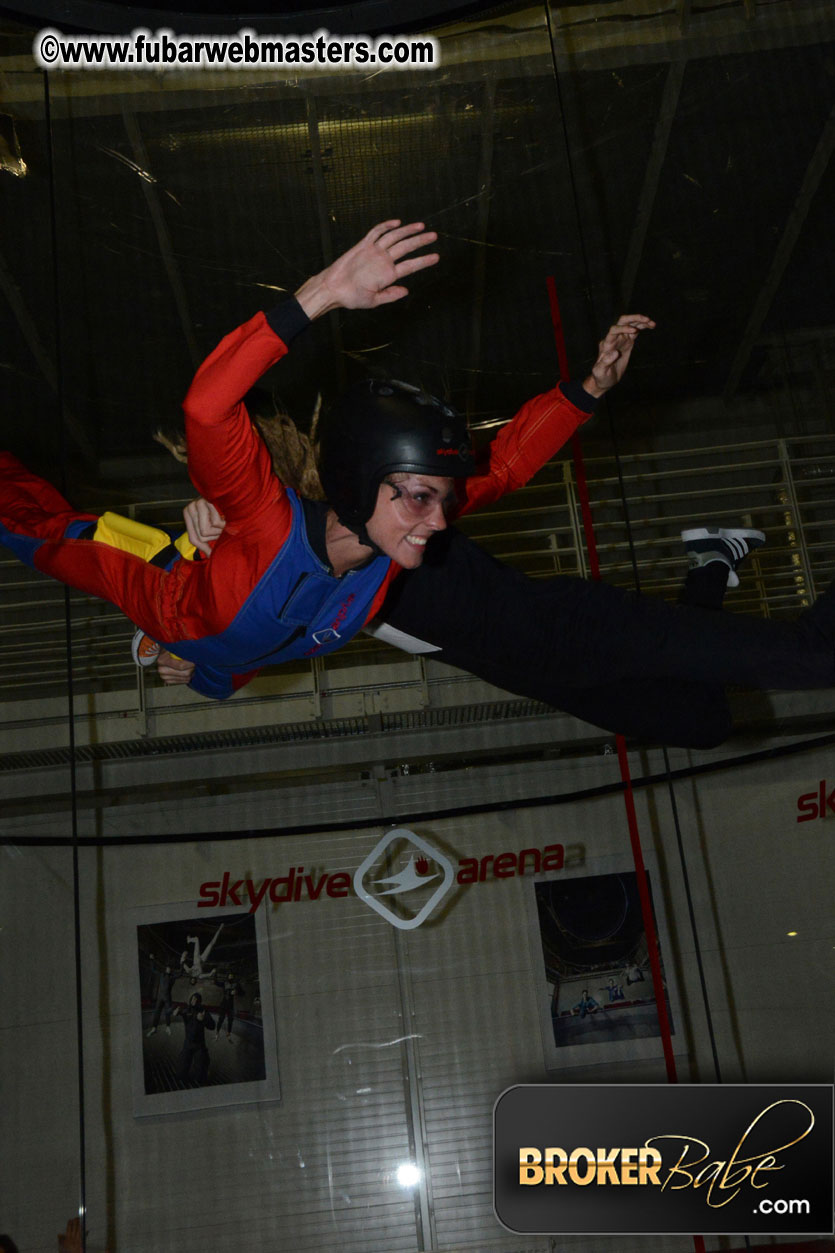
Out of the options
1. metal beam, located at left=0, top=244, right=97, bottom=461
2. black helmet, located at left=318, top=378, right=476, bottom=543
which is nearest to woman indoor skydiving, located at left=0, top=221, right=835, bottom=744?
black helmet, located at left=318, top=378, right=476, bottom=543

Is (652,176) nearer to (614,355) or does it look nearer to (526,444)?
(614,355)

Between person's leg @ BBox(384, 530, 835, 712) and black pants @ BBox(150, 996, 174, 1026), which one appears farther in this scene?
black pants @ BBox(150, 996, 174, 1026)

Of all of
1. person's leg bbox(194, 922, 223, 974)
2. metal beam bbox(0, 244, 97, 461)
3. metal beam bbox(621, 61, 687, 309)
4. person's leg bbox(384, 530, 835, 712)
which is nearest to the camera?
person's leg bbox(384, 530, 835, 712)

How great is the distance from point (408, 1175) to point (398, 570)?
3.78 feet

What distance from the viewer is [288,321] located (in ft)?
4.83

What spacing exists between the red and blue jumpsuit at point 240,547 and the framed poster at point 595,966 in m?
0.72

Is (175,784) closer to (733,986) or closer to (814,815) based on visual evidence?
(733,986)

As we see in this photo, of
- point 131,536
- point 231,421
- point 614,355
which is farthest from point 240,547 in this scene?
point 614,355

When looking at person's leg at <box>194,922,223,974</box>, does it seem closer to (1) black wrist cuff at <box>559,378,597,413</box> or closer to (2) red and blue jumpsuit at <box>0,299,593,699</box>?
(2) red and blue jumpsuit at <box>0,299,593,699</box>

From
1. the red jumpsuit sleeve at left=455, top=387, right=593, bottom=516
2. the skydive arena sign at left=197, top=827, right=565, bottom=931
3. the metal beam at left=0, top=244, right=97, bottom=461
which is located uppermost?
the metal beam at left=0, top=244, right=97, bottom=461

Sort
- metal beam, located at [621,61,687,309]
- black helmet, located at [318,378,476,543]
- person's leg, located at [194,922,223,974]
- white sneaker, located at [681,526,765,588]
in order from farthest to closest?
1. metal beam, located at [621,61,687,309]
2. white sneaker, located at [681,526,765,588]
3. person's leg, located at [194,922,223,974]
4. black helmet, located at [318,378,476,543]

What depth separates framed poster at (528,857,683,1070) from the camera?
6.50 ft

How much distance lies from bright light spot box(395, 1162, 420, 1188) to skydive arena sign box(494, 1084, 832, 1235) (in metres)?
0.15

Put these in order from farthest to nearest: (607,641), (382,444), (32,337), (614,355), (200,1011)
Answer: (32,337) < (614,355) < (200,1011) < (607,641) < (382,444)
